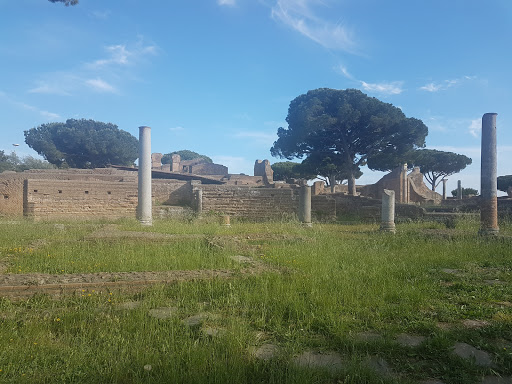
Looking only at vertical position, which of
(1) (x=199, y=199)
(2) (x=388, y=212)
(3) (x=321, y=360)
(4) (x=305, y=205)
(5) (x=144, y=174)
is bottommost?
(3) (x=321, y=360)

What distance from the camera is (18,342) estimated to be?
116 inches

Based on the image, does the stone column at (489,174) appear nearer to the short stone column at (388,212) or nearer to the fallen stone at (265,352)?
the short stone column at (388,212)

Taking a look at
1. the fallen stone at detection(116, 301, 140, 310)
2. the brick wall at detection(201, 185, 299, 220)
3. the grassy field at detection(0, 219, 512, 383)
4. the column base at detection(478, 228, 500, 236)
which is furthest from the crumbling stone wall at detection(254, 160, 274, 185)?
the fallen stone at detection(116, 301, 140, 310)

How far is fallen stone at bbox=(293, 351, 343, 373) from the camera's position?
2.63 meters

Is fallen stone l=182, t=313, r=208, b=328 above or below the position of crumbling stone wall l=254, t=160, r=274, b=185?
below

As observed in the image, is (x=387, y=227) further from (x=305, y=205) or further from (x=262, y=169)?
(x=262, y=169)

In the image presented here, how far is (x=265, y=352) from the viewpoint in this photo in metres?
2.89

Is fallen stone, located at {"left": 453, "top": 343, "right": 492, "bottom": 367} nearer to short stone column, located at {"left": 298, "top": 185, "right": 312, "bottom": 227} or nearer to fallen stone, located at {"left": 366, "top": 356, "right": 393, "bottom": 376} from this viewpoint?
fallen stone, located at {"left": 366, "top": 356, "right": 393, "bottom": 376}

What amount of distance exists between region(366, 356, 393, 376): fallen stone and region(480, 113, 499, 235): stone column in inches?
A: 438

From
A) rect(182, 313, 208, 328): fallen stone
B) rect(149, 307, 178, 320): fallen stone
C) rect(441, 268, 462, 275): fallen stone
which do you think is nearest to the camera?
rect(182, 313, 208, 328): fallen stone

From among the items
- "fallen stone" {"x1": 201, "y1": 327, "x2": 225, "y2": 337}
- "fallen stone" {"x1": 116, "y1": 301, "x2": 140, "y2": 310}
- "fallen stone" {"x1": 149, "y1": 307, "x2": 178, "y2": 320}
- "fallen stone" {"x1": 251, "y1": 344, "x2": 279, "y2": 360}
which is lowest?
"fallen stone" {"x1": 251, "y1": 344, "x2": 279, "y2": 360}

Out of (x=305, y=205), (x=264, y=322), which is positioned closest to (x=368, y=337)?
(x=264, y=322)

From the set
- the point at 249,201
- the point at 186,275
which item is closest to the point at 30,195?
the point at 249,201

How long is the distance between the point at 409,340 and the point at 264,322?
1.27 meters
